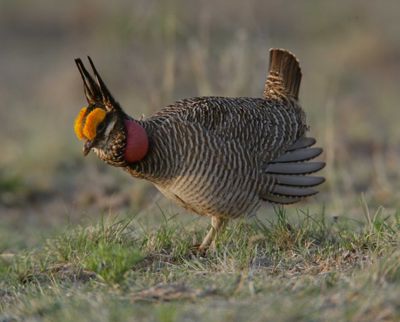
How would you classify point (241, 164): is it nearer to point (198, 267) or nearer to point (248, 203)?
point (248, 203)

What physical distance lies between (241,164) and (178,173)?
0.36 metres

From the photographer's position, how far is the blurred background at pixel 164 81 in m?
8.27

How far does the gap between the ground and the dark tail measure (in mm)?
820

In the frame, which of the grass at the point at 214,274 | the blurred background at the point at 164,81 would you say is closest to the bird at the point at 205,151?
the grass at the point at 214,274

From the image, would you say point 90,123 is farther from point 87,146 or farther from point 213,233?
point 213,233

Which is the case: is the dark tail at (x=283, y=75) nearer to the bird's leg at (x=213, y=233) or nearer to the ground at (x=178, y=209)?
the ground at (x=178, y=209)

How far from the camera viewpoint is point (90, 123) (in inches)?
208

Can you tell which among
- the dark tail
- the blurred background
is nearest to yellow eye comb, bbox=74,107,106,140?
the blurred background

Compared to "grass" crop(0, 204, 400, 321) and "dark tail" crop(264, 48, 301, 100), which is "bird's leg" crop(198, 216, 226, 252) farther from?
"dark tail" crop(264, 48, 301, 100)

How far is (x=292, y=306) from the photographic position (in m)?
3.86

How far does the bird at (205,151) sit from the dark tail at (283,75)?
21.7 inches

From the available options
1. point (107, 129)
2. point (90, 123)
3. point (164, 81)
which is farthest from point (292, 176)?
point (164, 81)

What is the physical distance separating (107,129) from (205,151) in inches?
22.3

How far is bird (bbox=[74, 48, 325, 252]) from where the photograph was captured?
5.34 m
